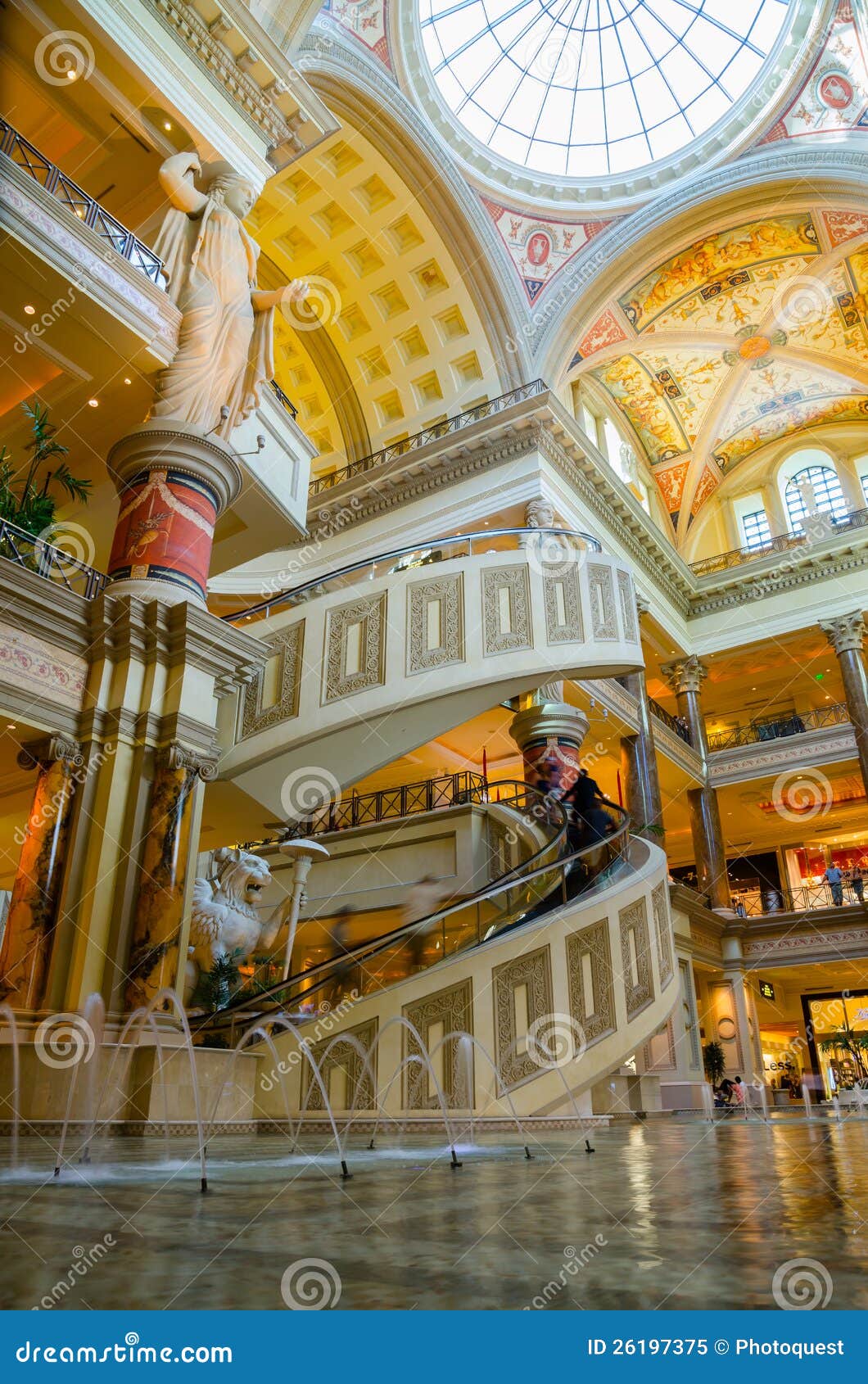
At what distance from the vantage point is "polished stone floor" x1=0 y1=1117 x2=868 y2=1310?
1143mm

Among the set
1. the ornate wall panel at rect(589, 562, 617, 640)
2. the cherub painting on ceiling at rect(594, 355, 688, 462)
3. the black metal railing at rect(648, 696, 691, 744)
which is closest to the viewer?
the ornate wall panel at rect(589, 562, 617, 640)

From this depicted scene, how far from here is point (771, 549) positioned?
2273 cm

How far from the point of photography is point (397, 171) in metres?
17.5

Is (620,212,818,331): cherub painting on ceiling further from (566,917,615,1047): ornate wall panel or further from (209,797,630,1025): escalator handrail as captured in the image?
(566,917,615,1047): ornate wall panel

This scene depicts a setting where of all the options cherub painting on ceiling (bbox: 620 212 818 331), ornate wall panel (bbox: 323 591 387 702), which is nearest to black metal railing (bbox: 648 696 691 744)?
cherub painting on ceiling (bbox: 620 212 818 331)

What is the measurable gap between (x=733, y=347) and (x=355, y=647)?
56.5 ft

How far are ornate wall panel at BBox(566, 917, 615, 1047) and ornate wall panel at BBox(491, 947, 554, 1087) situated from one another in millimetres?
266

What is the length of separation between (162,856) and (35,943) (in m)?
1.05

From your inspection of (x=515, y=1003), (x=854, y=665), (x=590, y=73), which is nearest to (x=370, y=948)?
(x=515, y=1003)

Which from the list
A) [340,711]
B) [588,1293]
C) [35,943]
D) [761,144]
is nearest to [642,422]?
[761,144]

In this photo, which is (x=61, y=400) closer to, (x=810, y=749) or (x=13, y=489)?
(x=13, y=489)

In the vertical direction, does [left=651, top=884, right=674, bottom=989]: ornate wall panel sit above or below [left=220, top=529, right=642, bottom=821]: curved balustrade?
below

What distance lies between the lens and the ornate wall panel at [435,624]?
8.92m

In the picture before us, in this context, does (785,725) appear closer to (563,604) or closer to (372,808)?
(372,808)
